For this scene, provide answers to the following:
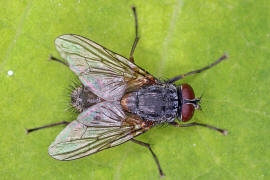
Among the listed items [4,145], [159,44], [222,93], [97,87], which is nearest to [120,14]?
[159,44]

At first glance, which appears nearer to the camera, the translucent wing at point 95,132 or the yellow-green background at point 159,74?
the translucent wing at point 95,132

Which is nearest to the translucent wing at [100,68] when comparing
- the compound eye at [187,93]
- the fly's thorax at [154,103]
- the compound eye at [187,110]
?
the fly's thorax at [154,103]

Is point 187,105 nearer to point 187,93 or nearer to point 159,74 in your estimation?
point 187,93

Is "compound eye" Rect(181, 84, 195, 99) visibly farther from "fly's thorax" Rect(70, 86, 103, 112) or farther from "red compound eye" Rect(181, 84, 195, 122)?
"fly's thorax" Rect(70, 86, 103, 112)

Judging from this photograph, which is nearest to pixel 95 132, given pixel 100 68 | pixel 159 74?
pixel 100 68

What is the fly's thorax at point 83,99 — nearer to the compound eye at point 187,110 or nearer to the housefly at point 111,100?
the housefly at point 111,100

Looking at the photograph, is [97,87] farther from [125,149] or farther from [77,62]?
[125,149]
